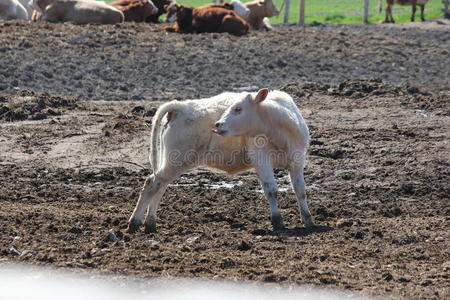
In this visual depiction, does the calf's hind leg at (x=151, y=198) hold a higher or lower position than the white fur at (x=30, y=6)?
higher

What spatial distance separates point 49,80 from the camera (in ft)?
65.5

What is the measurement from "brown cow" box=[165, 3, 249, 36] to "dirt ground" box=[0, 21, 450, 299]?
1068mm

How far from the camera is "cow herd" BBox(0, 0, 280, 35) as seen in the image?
2723 cm

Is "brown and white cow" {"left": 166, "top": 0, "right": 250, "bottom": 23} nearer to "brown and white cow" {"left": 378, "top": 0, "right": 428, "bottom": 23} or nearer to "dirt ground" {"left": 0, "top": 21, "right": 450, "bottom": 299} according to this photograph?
"dirt ground" {"left": 0, "top": 21, "right": 450, "bottom": 299}

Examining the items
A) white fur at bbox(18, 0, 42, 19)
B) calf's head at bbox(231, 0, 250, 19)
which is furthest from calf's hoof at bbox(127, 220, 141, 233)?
calf's head at bbox(231, 0, 250, 19)

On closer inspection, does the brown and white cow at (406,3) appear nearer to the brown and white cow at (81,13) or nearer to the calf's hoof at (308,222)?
the brown and white cow at (81,13)

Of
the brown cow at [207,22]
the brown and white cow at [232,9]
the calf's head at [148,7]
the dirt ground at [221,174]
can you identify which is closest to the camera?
the dirt ground at [221,174]

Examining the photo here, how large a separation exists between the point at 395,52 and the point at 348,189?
1264cm

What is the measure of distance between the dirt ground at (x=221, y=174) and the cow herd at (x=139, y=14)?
4.38 ft

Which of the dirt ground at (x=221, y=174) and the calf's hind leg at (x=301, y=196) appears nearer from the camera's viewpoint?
the dirt ground at (x=221, y=174)

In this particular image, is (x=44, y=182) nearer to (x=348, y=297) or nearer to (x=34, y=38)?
(x=348, y=297)

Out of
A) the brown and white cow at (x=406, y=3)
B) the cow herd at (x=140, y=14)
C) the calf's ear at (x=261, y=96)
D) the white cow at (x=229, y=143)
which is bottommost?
the brown and white cow at (x=406, y=3)

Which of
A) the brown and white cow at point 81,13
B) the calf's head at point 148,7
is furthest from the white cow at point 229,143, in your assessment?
the calf's head at point 148,7

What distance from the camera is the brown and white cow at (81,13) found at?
2809cm
